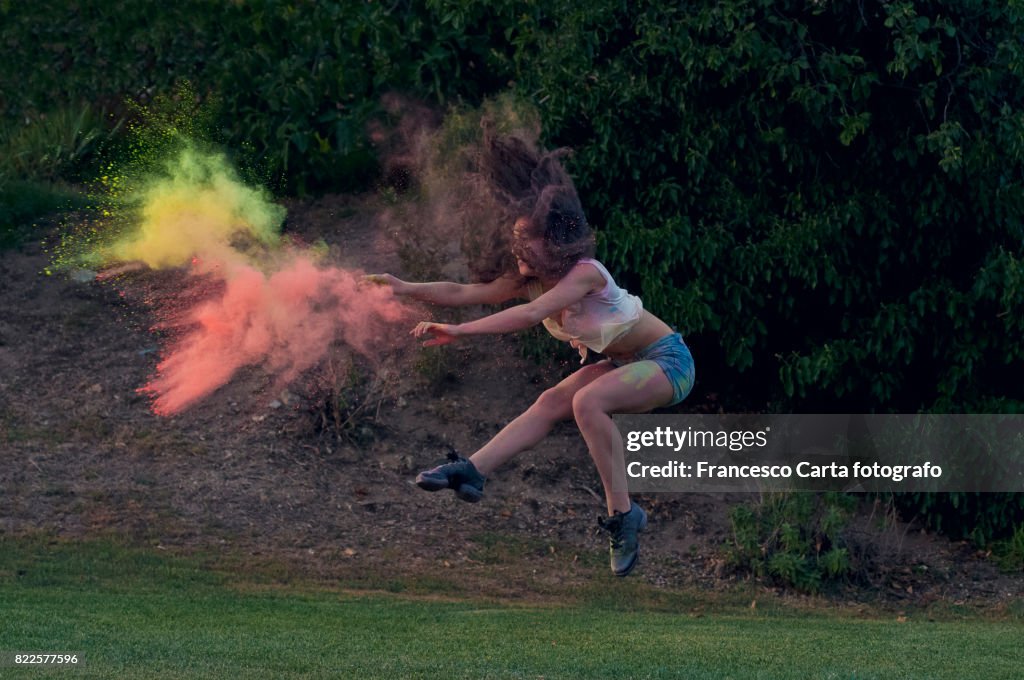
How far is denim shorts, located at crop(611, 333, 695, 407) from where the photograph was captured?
27.6 ft

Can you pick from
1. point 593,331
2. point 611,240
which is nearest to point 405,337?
point 611,240

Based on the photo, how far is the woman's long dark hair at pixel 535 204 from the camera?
8188 millimetres

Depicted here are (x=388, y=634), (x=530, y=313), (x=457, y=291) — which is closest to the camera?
(x=530, y=313)

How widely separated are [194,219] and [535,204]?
3.96 meters

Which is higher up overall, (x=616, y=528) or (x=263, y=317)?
(x=263, y=317)

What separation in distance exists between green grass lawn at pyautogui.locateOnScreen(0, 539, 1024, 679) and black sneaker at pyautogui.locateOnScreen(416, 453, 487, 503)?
1616mm

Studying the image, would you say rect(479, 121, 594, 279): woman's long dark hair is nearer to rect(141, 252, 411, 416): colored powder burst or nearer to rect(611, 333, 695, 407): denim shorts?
rect(611, 333, 695, 407): denim shorts

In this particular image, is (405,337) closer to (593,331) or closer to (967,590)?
(967,590)

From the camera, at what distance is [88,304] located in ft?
51.6

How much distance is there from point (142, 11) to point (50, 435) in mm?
5161

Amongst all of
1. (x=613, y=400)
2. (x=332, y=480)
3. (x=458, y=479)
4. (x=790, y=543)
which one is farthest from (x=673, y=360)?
(x=332, y=480)

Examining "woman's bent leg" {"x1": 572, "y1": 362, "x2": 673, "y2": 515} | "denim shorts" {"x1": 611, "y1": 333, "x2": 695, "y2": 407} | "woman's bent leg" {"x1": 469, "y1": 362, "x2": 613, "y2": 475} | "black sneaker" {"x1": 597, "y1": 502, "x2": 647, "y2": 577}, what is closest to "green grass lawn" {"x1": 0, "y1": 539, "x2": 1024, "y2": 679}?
"black sneaker" {"x1": 597, "y1": 502, "x2": 647, "y2": 577}

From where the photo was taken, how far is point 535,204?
8.25 metres

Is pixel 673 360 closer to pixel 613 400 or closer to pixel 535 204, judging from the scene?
pixel 613 400
